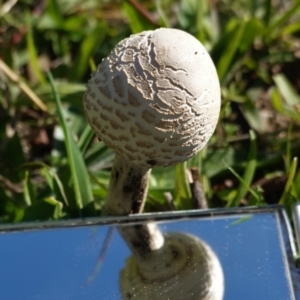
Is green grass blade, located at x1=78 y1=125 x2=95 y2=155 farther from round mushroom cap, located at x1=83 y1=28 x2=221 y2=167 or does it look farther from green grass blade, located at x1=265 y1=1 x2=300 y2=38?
green grass blade, located at x1=265 y1=1 x2=300 y2=38

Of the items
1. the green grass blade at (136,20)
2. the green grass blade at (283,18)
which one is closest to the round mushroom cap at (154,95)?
the green grass blade at (136,20)

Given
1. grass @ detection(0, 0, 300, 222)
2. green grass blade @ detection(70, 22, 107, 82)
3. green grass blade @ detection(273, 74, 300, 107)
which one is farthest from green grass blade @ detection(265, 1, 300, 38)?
green grass blade @ detection(70, 22, 107, 82)

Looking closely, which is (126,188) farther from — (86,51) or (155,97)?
(86,51)

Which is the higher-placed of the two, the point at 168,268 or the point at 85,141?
the point at 85,141

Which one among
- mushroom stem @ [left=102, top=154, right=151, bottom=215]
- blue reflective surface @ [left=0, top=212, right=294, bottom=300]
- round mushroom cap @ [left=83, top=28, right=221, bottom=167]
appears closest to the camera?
round mushroom cap @ [left=83, top=28, right=221, bottom=167]

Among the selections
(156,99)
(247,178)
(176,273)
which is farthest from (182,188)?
(156,99)

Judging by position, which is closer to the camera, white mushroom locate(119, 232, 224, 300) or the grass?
white mushroom locate(119, 232, 224, 300)

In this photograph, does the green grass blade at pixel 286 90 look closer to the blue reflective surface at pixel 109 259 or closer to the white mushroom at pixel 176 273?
the blue reflective surface at pixel 109 259
